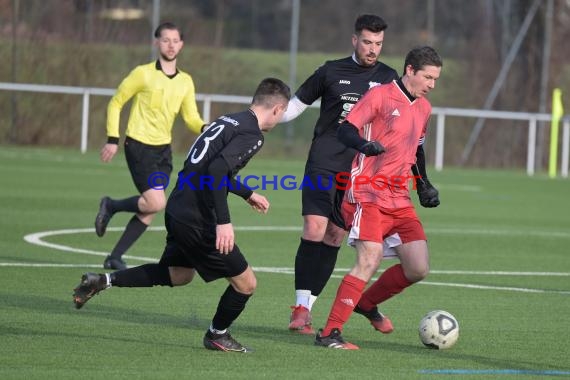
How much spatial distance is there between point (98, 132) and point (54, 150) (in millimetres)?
1223

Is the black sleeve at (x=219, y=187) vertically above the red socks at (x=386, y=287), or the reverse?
the black sleeve at (x=219, y=187)

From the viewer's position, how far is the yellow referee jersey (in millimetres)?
12125

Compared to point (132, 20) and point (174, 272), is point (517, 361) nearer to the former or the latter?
point (174, 272)

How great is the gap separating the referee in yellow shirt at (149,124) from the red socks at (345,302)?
4.15m

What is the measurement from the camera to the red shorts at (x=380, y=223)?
8.16 meters

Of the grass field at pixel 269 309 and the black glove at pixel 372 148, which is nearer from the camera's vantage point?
the grass field at pixel 269 309

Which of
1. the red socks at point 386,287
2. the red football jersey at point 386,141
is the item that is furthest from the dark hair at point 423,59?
the red socks at point 386,287

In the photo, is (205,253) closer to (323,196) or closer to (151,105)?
(323,196)

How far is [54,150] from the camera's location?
93.9ft

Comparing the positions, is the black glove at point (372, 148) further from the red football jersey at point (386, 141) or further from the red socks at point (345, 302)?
the red socks at point (345, 302)

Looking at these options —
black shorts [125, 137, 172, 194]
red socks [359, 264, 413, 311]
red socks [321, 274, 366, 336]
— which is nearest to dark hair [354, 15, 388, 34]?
red socks [359, 264, 413, 311]

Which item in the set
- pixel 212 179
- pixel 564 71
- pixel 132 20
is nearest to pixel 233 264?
pixel 212 179

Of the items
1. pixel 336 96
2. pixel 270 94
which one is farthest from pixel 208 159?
pixel 336 96

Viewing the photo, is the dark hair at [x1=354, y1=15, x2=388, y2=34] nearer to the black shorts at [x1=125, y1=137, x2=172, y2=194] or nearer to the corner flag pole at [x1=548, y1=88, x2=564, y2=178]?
the black shorts at [x1=125, y1=137, x2=172, y2=194]
